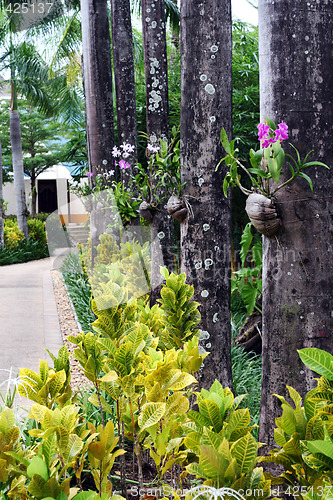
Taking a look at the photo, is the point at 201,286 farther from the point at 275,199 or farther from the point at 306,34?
the point at 306,34


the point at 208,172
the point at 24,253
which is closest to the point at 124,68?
the point at 208,172

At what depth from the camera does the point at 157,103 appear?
616 centimetres

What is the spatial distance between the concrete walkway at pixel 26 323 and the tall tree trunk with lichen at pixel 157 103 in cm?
174

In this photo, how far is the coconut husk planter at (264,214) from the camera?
2334 mm

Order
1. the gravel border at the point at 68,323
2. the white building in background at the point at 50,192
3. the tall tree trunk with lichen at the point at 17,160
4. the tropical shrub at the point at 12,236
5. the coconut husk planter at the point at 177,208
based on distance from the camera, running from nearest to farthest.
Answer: the coconut husk planter at the point at 177,208 < the gravel border at the point at 68,323 < the tropical shrub at the point at 12,236 < the tall tree trunk with lichen at the point at 17,160 < the white building in background at the point at 50,192

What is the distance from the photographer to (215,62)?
137 inches

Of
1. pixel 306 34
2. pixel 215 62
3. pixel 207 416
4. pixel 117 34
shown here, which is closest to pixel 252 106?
pixel 117 34

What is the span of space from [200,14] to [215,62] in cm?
32

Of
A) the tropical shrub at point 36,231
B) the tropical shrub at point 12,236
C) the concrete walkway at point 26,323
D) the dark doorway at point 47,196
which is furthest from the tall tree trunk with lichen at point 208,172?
the dark doorway at point 47,196

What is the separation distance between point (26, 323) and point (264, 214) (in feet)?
21.5

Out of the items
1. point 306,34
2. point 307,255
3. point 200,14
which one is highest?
point 200,14

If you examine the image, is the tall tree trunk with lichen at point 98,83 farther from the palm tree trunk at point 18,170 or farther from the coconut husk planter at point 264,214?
the palm tree trunk at point 18,170

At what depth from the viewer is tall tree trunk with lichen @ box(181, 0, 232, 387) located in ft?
11.4

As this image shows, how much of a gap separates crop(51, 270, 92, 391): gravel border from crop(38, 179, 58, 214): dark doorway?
24764 millimetres
